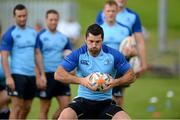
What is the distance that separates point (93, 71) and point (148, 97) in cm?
953

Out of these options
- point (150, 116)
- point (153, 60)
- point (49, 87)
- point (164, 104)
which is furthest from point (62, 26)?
point (49, 87)

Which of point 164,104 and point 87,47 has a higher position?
point 87,47

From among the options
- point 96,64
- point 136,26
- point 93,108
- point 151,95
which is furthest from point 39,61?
point 151,95

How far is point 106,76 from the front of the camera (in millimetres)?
11633

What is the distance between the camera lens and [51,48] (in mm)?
15047

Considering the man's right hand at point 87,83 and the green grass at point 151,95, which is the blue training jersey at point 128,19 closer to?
the green grass at point 151,95

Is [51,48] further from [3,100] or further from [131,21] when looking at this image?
[131,21]

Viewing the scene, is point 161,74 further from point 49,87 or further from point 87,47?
point 87,47

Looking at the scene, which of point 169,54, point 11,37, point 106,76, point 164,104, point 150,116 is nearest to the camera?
point 106,76

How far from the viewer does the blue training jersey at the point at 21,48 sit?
14.5 m

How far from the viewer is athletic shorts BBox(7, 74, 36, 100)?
14570mm

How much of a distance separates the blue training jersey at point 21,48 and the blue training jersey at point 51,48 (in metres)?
0.33

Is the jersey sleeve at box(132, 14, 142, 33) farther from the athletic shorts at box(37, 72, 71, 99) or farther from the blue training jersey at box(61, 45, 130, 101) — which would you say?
the blue training jersey at box(61, 45, 130, 101)

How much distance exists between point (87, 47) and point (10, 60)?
3.16 meters
